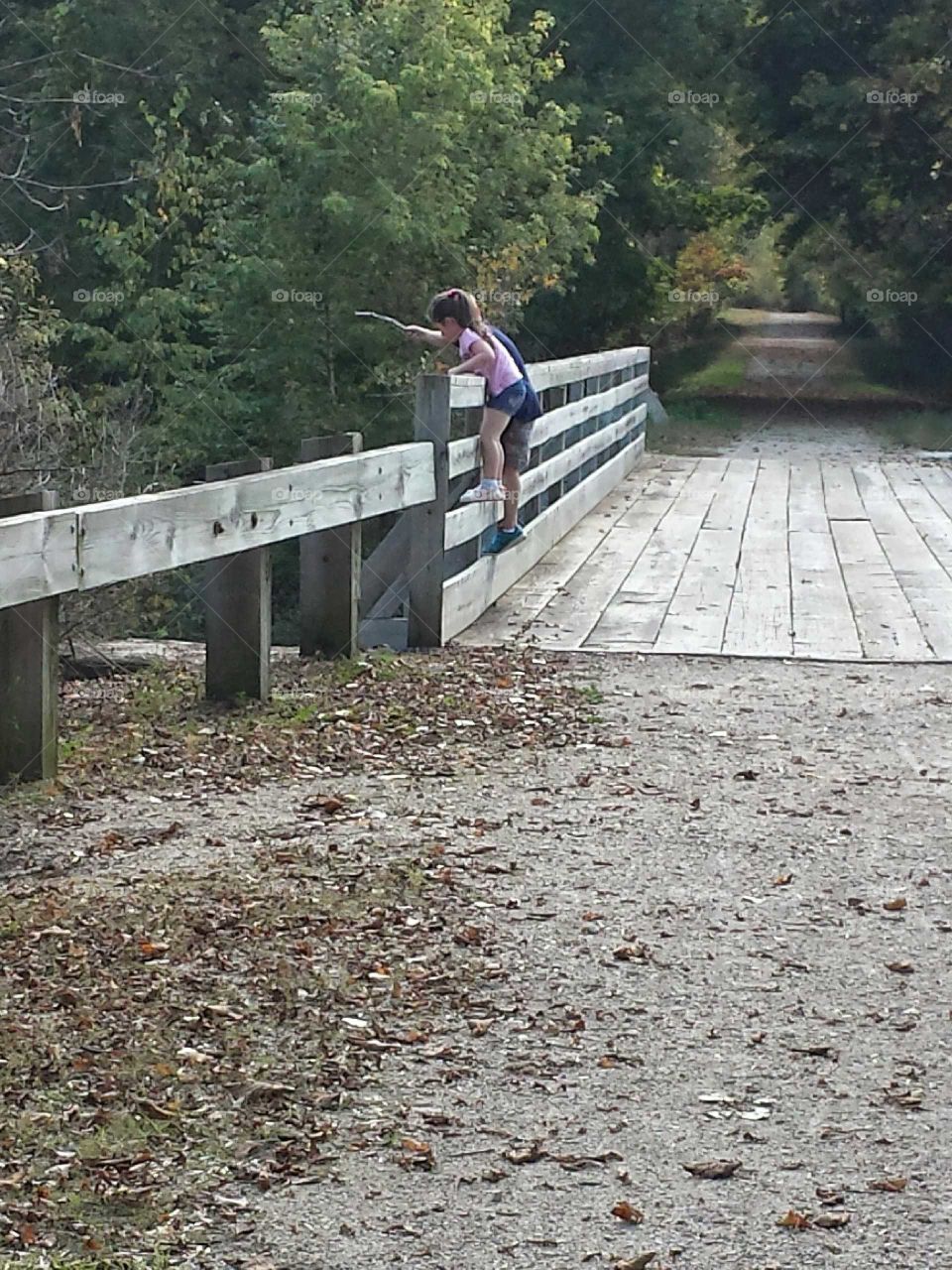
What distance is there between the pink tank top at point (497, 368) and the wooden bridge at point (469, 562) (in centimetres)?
27

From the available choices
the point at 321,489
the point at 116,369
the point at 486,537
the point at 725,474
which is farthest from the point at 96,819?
the point at 116,369

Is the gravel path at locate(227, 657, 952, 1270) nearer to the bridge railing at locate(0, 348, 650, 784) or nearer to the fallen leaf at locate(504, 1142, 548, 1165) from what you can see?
the fallen leaf at locate(504, 1142, 548, 1165)

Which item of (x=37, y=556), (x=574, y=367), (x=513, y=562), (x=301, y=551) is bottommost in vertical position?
(x=513, y=562)

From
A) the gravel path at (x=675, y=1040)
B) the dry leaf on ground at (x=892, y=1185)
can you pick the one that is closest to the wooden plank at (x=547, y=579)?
the gravel path at (x=675, y=1040)

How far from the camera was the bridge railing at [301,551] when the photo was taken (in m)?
5.73

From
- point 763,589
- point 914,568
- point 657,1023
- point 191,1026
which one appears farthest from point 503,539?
point 191,1026

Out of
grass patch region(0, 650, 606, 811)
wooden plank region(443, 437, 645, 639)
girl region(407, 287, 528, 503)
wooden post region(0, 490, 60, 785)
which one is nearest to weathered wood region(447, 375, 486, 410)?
girl region(407, 287, 528, 503)

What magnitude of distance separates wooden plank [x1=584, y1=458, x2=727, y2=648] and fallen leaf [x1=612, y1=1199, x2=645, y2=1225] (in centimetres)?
554

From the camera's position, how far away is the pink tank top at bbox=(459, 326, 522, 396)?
9.34 meters

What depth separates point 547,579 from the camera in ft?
34.8

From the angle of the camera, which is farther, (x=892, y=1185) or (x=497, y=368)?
(x=497, y=368)

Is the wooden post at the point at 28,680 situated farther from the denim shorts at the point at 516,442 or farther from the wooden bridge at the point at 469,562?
the denim shorts at the point at 516,442

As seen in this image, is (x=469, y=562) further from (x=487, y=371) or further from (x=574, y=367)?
(x=574, y=367)

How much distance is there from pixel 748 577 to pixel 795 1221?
7.80 metres
